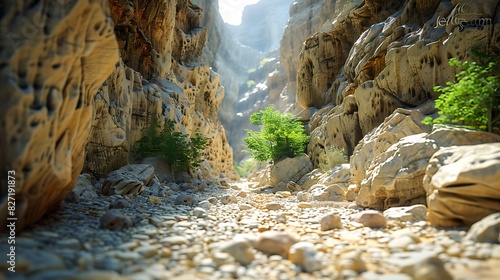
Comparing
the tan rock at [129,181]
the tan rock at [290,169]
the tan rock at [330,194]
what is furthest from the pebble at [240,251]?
the tan rock at [290,169]

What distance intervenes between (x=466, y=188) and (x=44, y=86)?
17.3ft

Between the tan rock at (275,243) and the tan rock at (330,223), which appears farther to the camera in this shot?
the tan rock at (330,223)

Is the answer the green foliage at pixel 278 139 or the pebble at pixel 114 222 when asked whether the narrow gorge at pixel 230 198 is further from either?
the green foliage at pixel 278 139

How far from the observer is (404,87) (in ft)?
31.5

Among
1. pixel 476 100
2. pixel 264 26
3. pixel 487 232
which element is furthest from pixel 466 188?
pixel 264 26

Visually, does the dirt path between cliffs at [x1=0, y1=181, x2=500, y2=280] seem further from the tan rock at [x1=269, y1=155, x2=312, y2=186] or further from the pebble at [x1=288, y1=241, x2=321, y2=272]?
the tan rock at [x1=269, y1=155, x2=312, y2=186]

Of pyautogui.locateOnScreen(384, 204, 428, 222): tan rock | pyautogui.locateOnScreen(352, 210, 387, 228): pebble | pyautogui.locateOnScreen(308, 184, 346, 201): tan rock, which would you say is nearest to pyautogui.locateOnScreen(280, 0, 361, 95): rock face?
pyautogui.locateOnScreen(308, 184, 346, 201): tan rock

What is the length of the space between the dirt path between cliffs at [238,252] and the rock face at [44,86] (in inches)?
25.7

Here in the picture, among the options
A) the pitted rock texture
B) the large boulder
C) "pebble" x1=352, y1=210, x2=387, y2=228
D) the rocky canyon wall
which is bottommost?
"pebble" x1=352, y1=210, x2=387, y2=228

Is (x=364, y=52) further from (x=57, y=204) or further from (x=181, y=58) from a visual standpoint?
(x=181, y=58)

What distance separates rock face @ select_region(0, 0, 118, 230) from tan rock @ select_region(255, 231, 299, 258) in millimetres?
2646

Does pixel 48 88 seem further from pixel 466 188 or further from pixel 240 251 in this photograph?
pixel 466 188

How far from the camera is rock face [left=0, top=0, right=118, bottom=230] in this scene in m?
2.51

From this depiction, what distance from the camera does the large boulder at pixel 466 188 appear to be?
3021 mm
